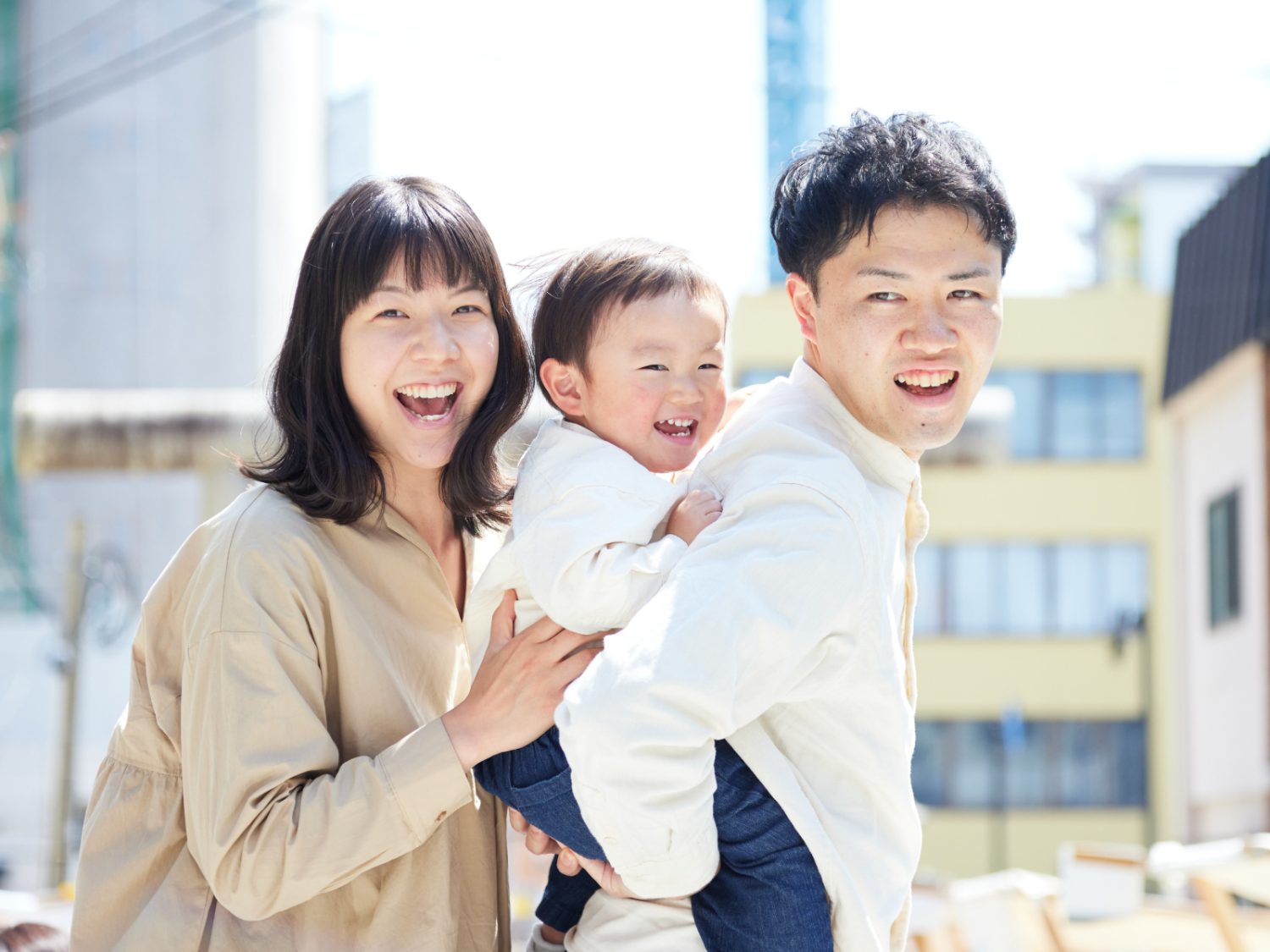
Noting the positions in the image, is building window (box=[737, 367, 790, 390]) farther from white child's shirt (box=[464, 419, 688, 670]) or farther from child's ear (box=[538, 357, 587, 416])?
white child's shirt (box=[464, 419, 688, 670])

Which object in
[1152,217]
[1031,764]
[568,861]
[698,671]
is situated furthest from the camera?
[1152,217]

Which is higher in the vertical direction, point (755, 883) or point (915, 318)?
point (915, 318)

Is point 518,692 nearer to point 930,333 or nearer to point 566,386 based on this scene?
point 566,386

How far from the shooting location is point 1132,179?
93.6 feet

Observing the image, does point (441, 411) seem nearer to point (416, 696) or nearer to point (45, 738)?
point (416, 696)

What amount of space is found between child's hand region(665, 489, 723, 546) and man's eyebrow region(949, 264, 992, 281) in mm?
410

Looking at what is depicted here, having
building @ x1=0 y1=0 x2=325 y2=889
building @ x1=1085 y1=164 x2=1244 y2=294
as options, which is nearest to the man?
building @ x1=0 y1=0 x2=325 y2=889

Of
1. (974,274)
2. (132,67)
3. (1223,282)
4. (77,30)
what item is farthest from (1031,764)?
(974,274)

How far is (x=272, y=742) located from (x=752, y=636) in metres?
0.67

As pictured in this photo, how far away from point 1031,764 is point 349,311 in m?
23.4

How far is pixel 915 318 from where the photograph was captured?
1912mm

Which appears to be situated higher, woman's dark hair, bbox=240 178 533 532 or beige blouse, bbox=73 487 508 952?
woman's dark hair, bbox=240 178 533 532

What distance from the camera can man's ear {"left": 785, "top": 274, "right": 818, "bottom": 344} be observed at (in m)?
2.03

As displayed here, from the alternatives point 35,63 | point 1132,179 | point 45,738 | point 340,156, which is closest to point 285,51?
point 340,156
